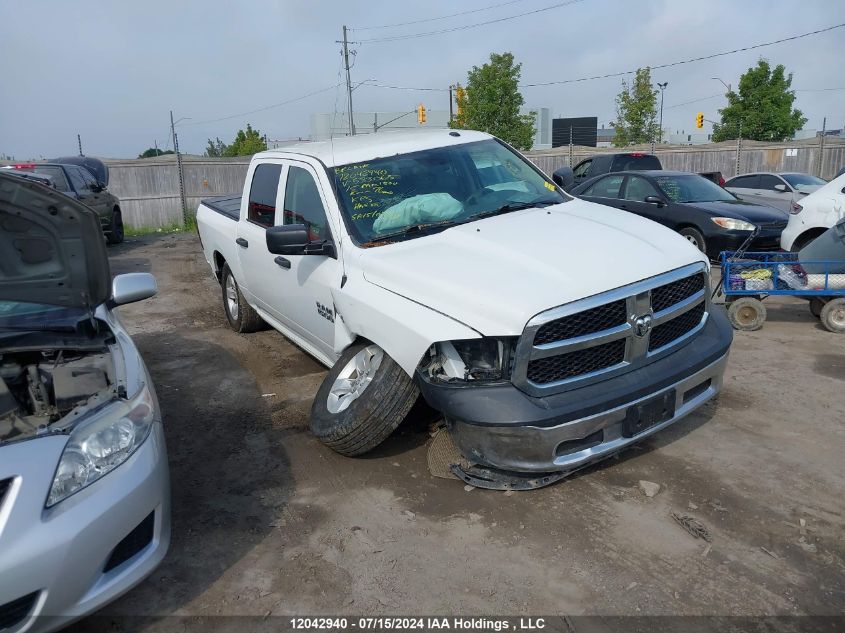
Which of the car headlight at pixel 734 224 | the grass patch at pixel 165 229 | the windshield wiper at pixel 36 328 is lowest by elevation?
the grass patch at pixel 165 229

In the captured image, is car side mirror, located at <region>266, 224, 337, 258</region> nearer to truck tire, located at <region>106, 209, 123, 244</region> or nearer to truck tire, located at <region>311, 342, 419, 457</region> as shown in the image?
truck tire, located at <region>311, 342, 419, 457</region>

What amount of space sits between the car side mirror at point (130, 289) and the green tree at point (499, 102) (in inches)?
1081

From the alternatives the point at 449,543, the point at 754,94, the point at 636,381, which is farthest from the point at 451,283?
the point at 754,94

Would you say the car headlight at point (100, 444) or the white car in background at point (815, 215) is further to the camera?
the white car in background at point (815, 215)

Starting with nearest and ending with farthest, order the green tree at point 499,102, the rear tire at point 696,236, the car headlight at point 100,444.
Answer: the car headlight at point 100,444, the rear tire at point 696,236, the green tree at point 499,102

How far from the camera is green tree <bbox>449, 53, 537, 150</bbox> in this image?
30203 millimetres

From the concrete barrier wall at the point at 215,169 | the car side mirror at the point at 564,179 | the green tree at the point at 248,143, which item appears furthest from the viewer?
the green tree at the point at 248,143

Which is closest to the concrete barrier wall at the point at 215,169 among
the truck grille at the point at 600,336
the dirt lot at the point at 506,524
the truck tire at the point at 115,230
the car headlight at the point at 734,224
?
the truck tire at the point at 115,230

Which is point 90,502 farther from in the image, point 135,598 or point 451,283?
point 451,283

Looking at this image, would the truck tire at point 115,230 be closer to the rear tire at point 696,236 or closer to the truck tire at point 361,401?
the rear tire at point 696,236

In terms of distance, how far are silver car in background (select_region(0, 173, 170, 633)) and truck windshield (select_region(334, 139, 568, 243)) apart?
1.43 metres

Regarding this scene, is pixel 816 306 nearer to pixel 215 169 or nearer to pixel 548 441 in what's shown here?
pixel 548 441

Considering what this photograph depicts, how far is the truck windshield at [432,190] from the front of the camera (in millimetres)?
4391

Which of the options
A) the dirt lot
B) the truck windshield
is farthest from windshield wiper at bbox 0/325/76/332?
the truck windshield
